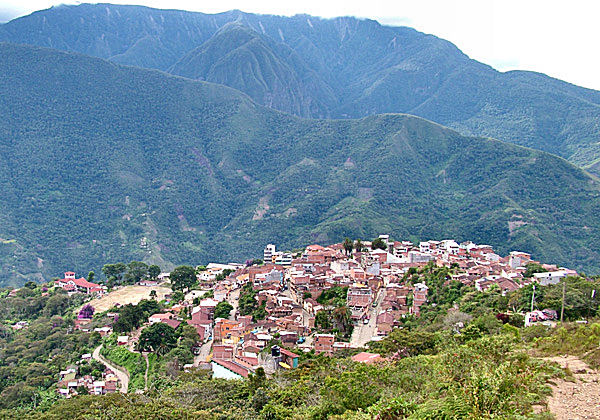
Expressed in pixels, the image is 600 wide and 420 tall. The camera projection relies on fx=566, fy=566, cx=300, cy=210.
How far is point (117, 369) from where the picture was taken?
33562 millimetres

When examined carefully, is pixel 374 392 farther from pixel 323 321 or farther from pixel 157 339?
pixel 157 339

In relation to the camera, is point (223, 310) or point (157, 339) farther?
point (223, 310)

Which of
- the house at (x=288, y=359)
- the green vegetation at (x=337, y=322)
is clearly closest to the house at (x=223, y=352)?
the house at (x=288, y=359)

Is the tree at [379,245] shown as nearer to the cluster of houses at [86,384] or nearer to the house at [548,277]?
the house at [548,277]

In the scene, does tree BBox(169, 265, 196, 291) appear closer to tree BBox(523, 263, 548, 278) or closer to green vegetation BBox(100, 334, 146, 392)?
green vegetation BBox(100, 334, 146, 392)

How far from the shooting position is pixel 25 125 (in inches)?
4734

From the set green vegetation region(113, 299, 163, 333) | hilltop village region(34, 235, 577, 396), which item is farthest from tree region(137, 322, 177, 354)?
green vegetation region(113, 299, 163, 333)

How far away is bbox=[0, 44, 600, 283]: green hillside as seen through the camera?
→ 8031 cm

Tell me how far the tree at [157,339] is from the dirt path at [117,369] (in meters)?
1.65

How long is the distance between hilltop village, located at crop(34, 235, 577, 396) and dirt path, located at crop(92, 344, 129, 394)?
0.34 feet

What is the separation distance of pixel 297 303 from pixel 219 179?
83.6 meters

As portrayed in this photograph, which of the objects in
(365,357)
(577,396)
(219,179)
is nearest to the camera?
(577,396)

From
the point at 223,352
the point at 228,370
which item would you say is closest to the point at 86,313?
the point at 223,352

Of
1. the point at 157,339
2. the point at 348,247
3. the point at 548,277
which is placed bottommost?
the point at 157,339
